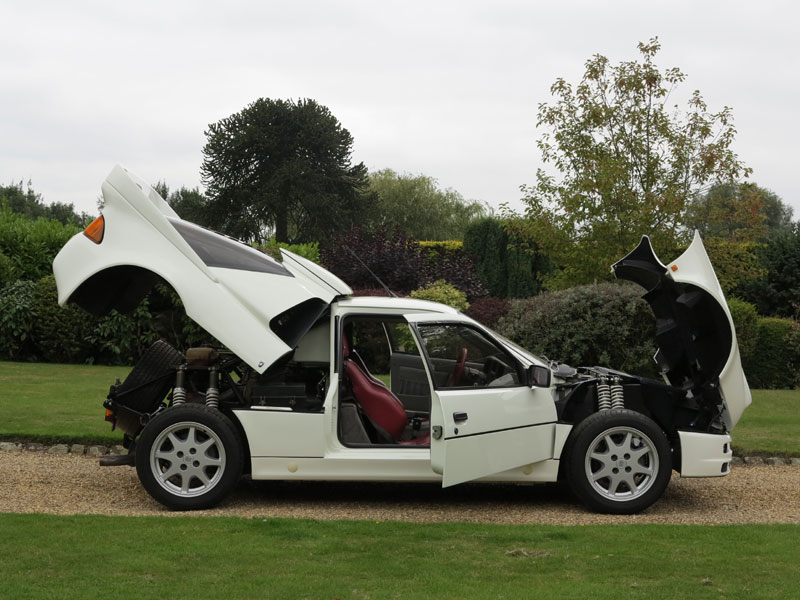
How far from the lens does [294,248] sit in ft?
70.1

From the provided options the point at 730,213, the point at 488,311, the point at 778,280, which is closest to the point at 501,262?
the point at 778,280

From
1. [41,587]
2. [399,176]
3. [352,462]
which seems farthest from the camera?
[399,176]

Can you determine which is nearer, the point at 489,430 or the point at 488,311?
the point at 489,430

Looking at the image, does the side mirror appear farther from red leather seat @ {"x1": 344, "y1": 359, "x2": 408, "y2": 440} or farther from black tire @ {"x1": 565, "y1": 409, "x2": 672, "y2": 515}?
red leather seat @ {"x1": 344, "y1": 359, "x2": 408, "y2": 440}

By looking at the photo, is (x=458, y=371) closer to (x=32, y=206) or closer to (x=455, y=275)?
(x=455, y=275)

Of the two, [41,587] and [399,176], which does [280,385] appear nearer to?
[41,587]

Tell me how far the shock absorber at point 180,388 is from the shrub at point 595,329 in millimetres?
8108

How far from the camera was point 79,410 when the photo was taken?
43.0 ft

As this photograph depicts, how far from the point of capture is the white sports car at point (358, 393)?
784 centimetres

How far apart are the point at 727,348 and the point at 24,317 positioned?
50.1 feet

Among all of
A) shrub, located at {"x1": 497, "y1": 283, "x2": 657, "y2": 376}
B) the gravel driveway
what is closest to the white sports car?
the gravel driveway

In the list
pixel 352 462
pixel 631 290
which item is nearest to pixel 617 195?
pixel 631 290

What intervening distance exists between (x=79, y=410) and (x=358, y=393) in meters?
6.33

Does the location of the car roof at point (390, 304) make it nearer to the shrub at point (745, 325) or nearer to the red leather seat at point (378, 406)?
the red leather seat at point (378, 406)
